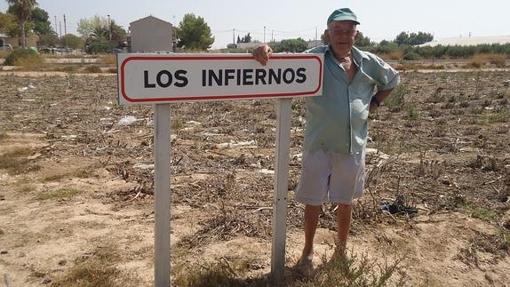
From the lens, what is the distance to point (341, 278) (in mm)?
2834

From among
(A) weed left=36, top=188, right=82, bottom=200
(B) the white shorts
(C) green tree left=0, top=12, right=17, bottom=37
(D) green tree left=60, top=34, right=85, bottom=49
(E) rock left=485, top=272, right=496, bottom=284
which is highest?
(C) green tree left=0, top=12, right=17, bottom=37

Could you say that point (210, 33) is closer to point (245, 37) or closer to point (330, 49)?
point (245, 37)

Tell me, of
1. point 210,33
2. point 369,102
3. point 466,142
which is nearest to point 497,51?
point 210,33

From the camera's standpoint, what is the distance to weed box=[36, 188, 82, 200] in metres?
4.65

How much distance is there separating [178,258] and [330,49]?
5.83 feet

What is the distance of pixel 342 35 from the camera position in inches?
114

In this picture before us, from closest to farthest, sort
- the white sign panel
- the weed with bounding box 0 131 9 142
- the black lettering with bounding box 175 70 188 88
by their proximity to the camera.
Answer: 1. the white sign panel
2. the black lettering with bounding box 175 70 188 88
3. the weed with bounding box 0 131 9 142

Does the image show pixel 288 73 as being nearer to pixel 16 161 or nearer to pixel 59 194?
pixel 59 194

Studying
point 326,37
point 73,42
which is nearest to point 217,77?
point 326,37

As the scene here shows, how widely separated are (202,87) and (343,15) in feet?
3.30

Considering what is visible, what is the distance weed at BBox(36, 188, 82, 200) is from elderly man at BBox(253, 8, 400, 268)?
261 cm

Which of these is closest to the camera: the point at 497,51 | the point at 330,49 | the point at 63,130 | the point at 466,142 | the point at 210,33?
the point at 330,49

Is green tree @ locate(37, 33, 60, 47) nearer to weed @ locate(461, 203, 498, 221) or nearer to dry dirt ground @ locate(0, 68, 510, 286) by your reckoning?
dry dirt ground @ locate(0, 68, 510, 286)

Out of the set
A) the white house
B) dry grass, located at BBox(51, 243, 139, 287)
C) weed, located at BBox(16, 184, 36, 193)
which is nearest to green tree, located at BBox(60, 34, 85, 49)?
weed, located at BBox(16, 184, 36, 193)
